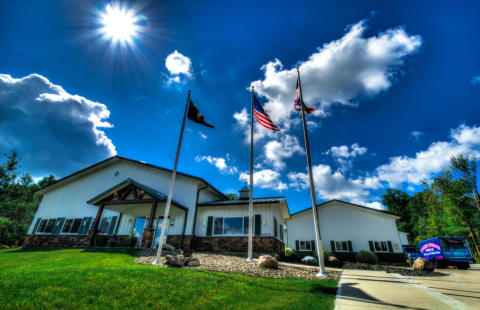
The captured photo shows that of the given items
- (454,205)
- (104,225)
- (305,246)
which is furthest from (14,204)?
(454,205)

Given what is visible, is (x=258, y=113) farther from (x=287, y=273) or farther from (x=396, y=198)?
(x=396, y=198)

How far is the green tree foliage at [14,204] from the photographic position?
80.3 ft

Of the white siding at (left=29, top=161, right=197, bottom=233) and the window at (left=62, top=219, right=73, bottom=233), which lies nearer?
the white siding at (left=29, top=161, right=197, bottom=233)

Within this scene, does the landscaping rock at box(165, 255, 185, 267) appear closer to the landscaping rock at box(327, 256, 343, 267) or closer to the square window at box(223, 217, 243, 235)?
the square window at box(223, 217, 243, 235)

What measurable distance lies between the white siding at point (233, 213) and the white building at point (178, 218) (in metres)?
0.07

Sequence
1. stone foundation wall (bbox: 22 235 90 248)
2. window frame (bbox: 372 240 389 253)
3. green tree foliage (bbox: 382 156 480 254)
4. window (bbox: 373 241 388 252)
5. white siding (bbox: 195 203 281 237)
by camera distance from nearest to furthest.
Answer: white siding (bbox: 195 203 281 237), stone foundation wall (bbox: 22 235 90 248), window frame (bbox: 372 240 389 253), window (bbox: 373 241 388 252), green tree foliage (bbox: 382 156 480 254)

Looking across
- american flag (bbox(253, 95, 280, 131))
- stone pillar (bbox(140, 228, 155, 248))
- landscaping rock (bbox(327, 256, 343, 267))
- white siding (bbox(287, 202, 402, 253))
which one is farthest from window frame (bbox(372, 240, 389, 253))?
stone pillar (bbox(140, 228, 155, 248))

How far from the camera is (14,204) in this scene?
110ft

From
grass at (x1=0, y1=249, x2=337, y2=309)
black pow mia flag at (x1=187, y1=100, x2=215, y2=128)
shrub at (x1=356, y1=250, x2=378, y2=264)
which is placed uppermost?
black pow mia flag at (x1=187, y1=100, x2=215, y2=128)

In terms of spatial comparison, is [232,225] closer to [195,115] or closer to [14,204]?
[195,115]

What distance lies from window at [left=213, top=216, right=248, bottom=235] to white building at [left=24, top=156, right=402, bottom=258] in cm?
7

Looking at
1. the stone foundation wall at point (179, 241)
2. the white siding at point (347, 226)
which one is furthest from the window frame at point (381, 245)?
the stone foundation wall at point (179, 241)

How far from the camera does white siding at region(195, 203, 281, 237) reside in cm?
1446

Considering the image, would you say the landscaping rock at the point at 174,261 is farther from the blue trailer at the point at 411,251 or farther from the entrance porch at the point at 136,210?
the blue trailer at the point at 411,251
